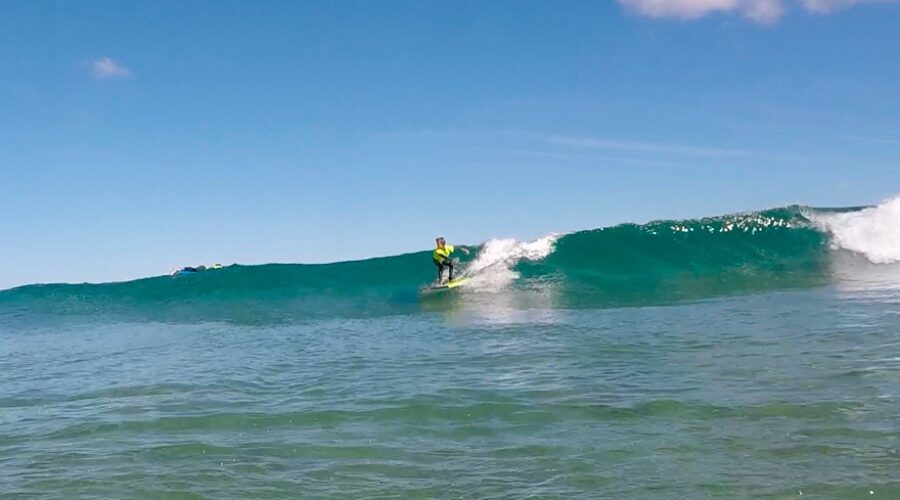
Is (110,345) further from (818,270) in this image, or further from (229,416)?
(818,270)

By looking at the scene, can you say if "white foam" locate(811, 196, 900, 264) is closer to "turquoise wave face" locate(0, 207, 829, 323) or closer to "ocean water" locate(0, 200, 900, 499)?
"turquoise wave face" locate(0, 207, 829, 323)

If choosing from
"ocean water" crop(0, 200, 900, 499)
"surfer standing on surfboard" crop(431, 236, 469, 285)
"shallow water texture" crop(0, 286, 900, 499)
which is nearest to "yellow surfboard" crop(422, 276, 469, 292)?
"surfer standing on surfboard" crop(431, 236, 469, 285)

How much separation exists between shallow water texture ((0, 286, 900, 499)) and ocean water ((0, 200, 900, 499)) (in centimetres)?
3

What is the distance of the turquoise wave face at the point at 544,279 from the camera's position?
2183 centimetres

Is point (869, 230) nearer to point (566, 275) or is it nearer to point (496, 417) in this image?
point (566, 275)

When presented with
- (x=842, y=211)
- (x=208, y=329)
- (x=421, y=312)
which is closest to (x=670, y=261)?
(x=842, y=211)

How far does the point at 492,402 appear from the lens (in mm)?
7992

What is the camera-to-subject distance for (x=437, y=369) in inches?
406

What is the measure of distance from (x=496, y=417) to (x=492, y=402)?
1.98 ft

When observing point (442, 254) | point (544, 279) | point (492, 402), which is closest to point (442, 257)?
→ point (442, 254)

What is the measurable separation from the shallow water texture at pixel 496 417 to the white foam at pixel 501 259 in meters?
11.6

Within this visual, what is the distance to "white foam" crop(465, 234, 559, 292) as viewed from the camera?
25281 millimetres

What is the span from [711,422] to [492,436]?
1.89 m

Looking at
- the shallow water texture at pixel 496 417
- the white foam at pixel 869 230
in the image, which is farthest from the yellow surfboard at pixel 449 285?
the white foam at pixel 869 230
